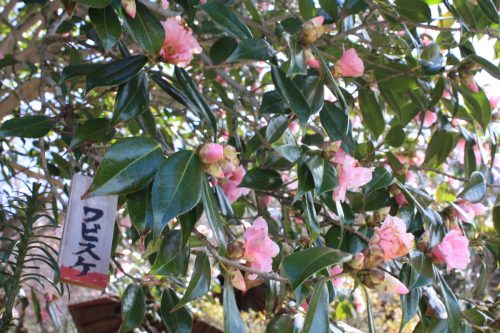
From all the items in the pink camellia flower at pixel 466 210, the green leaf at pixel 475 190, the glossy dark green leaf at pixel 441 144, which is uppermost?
the glossy dark green leaf at pixel 441 144

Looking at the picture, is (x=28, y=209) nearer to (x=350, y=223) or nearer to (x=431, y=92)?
(x=350, y=223)

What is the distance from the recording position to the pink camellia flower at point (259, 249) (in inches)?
39.1

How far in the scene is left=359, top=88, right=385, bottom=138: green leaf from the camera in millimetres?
1402

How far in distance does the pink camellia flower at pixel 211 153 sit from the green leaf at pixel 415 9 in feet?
2.09

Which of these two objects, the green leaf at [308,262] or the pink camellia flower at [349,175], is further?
the pink camellia flower at [349,175]

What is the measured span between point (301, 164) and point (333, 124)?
13cm

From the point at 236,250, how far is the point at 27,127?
41 centimetres

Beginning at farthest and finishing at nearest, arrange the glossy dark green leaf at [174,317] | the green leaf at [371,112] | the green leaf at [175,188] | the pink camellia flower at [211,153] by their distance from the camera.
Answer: the green leaf at [371,112] < the glossy dark green leaf at [174,317] < the pink camellia flower at [211,153] < the green leaf at [175,188]

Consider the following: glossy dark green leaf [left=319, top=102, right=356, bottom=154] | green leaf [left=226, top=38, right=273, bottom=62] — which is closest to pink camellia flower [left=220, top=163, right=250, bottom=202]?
glossy dark green leaf [left=319, top=102, right=356, bottom=154]

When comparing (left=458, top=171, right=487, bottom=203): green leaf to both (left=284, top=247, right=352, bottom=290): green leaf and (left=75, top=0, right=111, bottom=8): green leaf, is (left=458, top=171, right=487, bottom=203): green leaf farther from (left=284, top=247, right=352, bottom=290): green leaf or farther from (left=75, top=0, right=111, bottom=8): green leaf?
(left=75, top=0, right=111, bottom=8): green leaf

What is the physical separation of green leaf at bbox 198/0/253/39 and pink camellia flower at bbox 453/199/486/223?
23.3 inches

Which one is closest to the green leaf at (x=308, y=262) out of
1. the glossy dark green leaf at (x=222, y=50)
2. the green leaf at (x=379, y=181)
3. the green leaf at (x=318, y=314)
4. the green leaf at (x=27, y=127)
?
the green leaf at (x=318, y=314)

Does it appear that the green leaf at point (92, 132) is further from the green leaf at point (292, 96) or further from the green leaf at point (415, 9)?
the green leaf at point (415, 9)

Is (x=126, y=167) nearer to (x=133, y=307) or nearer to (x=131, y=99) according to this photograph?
(x=131, y=99)
